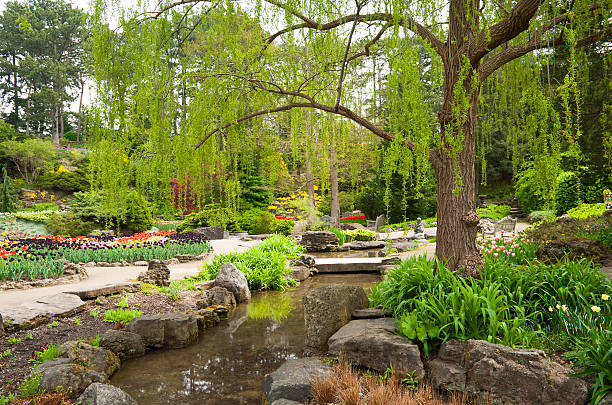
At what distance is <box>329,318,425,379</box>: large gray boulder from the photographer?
313 centimetres

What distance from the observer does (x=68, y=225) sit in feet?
46.9

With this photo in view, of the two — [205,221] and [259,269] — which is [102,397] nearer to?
[259,269]

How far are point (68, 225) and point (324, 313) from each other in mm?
13802

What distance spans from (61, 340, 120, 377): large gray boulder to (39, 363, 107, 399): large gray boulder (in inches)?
8.2

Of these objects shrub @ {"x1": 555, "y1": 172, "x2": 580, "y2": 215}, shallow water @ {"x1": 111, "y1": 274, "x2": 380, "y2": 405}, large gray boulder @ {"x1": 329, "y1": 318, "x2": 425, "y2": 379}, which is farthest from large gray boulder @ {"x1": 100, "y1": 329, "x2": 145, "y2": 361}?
shrub @ {"x1": 555, "y1": 172, "x2": 580, "y2": 215}

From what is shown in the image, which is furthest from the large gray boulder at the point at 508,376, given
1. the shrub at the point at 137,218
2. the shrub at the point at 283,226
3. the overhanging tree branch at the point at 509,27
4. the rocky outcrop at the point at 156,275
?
the shrub at the point at 137,218

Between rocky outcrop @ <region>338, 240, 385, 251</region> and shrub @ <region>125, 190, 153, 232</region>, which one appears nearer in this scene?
rocky outcrop @ <region>338, 240, 385, 251</region>

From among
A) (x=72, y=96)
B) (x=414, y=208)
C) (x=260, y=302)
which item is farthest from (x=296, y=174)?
(x=72, y=96)

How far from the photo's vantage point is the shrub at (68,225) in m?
14.1

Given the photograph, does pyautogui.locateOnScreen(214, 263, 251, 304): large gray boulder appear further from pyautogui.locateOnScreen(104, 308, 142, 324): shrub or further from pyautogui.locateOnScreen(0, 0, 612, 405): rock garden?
pyautogui.locateOnScreen(104, 308, 142, 324): shrub

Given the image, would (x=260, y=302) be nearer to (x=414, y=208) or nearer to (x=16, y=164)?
(x=414, y=208)

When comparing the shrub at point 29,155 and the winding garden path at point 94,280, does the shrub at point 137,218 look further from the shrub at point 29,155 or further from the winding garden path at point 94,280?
the shrub at point 29,155

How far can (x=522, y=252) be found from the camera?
521cm

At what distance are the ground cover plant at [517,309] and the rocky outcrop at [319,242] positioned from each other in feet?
27.6
